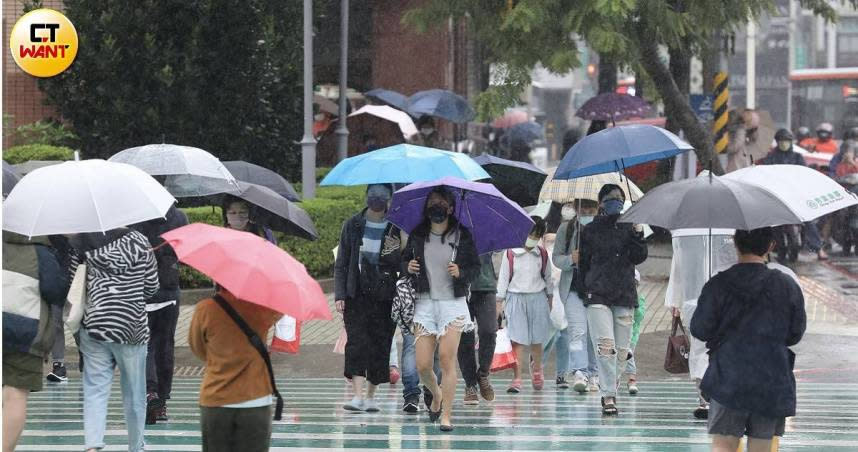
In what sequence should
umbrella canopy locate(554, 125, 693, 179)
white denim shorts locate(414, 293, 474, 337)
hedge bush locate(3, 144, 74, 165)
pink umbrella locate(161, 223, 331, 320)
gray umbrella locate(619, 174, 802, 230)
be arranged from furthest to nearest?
hedge bush locate(3, 144, 74, 165), umbrella canopy locate(554, 125, 693, 179), white denim shorts locate(414, 293, 474, 337), gray umbrella locate(619, 174, 802, 230), pink umbrella locate(161, 223, 331, 320)

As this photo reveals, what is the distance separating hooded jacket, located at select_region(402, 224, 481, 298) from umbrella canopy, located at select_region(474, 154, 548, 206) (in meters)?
3.11

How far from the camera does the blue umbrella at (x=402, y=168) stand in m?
11.6

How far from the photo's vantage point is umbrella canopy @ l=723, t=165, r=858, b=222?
27.3 feet

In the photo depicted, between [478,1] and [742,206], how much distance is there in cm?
1358

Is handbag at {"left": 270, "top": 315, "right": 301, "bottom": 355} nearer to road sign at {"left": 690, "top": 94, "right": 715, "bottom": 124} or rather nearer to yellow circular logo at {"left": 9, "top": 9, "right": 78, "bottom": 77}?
yellow circular logo at {"left": 9, "top": 9, "right": 78, "bottom": 77}

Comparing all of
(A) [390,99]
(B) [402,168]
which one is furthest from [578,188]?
(A) [390,99]

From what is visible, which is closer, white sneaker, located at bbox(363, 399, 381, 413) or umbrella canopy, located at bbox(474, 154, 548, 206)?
white sneaker, located at bbox(363, 399, 381, 413)

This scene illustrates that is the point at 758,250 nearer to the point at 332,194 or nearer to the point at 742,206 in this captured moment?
the point at 742,206

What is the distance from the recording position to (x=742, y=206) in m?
8.13

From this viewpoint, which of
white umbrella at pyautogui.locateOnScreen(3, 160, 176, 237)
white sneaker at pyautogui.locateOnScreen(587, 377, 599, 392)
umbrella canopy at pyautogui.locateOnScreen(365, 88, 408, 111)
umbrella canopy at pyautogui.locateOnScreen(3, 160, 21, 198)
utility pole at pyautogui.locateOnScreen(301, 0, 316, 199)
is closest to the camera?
white umbrella at pyautogui.locateOnScreen(3, 160, 176, 237)

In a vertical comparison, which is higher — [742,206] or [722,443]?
[742,206]

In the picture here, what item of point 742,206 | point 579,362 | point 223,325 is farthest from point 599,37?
point 223,325

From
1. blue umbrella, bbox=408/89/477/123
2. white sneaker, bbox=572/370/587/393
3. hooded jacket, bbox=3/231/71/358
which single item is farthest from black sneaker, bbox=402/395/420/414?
blue umbrella, bbox=408/89/477/123

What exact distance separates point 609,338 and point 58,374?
5.14 metres
